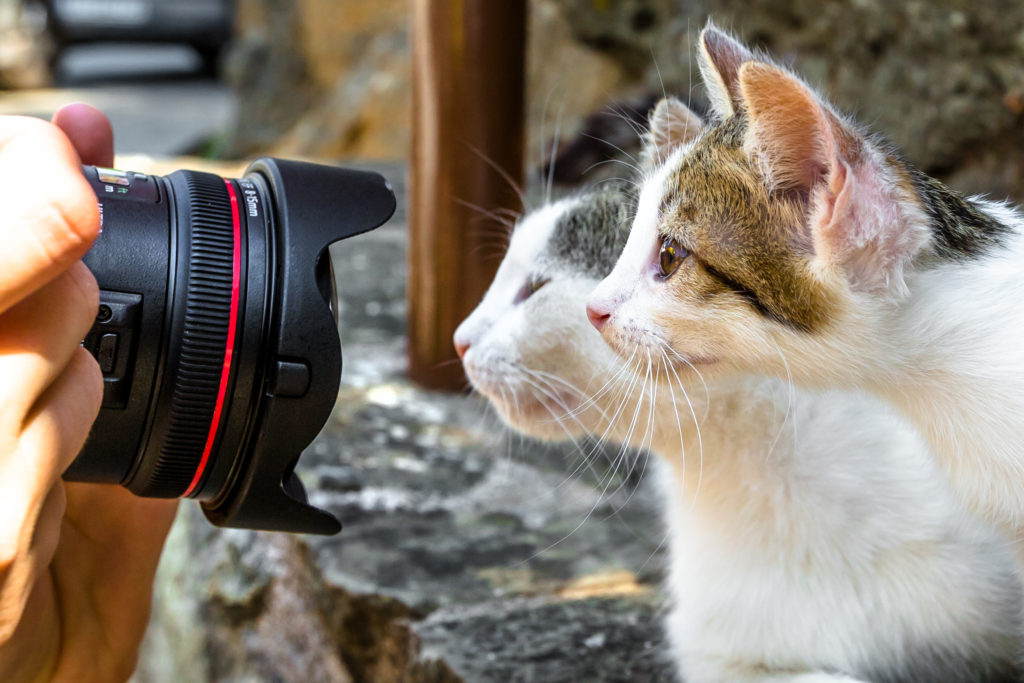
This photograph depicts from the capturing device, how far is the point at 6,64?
723 cm

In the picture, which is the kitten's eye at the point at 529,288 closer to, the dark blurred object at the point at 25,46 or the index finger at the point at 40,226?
the index finger at the point at 40,226

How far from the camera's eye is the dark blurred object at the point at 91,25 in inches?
291

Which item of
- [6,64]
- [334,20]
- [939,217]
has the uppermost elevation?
[939,217]

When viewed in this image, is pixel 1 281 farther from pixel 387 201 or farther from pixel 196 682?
pixel 196 682

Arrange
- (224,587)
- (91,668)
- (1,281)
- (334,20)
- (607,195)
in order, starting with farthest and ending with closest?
1. (334,20)
2. (224,587)
3. (607,195)
4. (91,668)
5. (1,281)

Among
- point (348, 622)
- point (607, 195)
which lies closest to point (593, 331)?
point (607, 195)

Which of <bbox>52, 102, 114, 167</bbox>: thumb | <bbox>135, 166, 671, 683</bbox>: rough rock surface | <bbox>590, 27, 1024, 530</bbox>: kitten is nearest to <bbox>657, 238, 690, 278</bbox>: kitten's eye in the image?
<bbox>590, 27, 1024, 530</bbox>: kitten

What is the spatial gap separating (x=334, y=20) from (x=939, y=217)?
502 cm

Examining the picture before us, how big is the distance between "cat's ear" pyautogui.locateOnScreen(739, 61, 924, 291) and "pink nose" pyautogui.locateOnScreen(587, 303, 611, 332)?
0.67 ft

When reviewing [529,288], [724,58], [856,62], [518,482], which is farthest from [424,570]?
[856,62]

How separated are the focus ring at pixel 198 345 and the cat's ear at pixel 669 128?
50cm

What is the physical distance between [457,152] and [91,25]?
6.88 meters

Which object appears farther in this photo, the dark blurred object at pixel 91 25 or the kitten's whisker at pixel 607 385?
the dark blurred object at pixel 91 25

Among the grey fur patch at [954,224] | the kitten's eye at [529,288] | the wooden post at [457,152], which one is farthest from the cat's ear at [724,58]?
the wooden post at [457,152]
